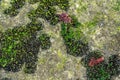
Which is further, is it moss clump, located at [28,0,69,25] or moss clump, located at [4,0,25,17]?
moss clump, located at [4,0,25,17]

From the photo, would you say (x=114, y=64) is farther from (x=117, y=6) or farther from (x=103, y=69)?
(x=117, y=6)

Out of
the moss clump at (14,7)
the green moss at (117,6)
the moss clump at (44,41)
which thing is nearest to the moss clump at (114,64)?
the green moss at (117,6)

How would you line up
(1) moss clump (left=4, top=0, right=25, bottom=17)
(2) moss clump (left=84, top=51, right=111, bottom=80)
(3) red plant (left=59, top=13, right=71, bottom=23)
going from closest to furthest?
(2) moss clump (left=84, top=51, right=111, bottom=80) → (3) red plant (left=59, top=13, right=71, bottom=23) → (1) moss clump (left=4, top=0, right=25, bottom=17)

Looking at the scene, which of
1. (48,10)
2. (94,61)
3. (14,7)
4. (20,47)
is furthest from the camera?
(14,7)

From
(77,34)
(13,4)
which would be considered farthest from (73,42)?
(13,4)

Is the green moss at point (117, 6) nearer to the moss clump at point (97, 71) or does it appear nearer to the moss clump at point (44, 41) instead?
the moss clump at point (97, 71)

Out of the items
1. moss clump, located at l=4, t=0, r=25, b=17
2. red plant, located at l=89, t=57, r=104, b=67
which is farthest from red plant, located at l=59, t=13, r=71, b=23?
red plant, located at l=89, t=57, r=104, b=67

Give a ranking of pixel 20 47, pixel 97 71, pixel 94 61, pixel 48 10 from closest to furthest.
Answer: pixel 97 71, pixel 94 61, pixel 20 47, pixel 48 10

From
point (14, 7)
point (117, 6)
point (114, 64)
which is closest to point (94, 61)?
point (114, 64)

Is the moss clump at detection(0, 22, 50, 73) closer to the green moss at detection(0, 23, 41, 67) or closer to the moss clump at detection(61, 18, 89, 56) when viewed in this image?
the green moss at detection(0, 23, 41, 67)
